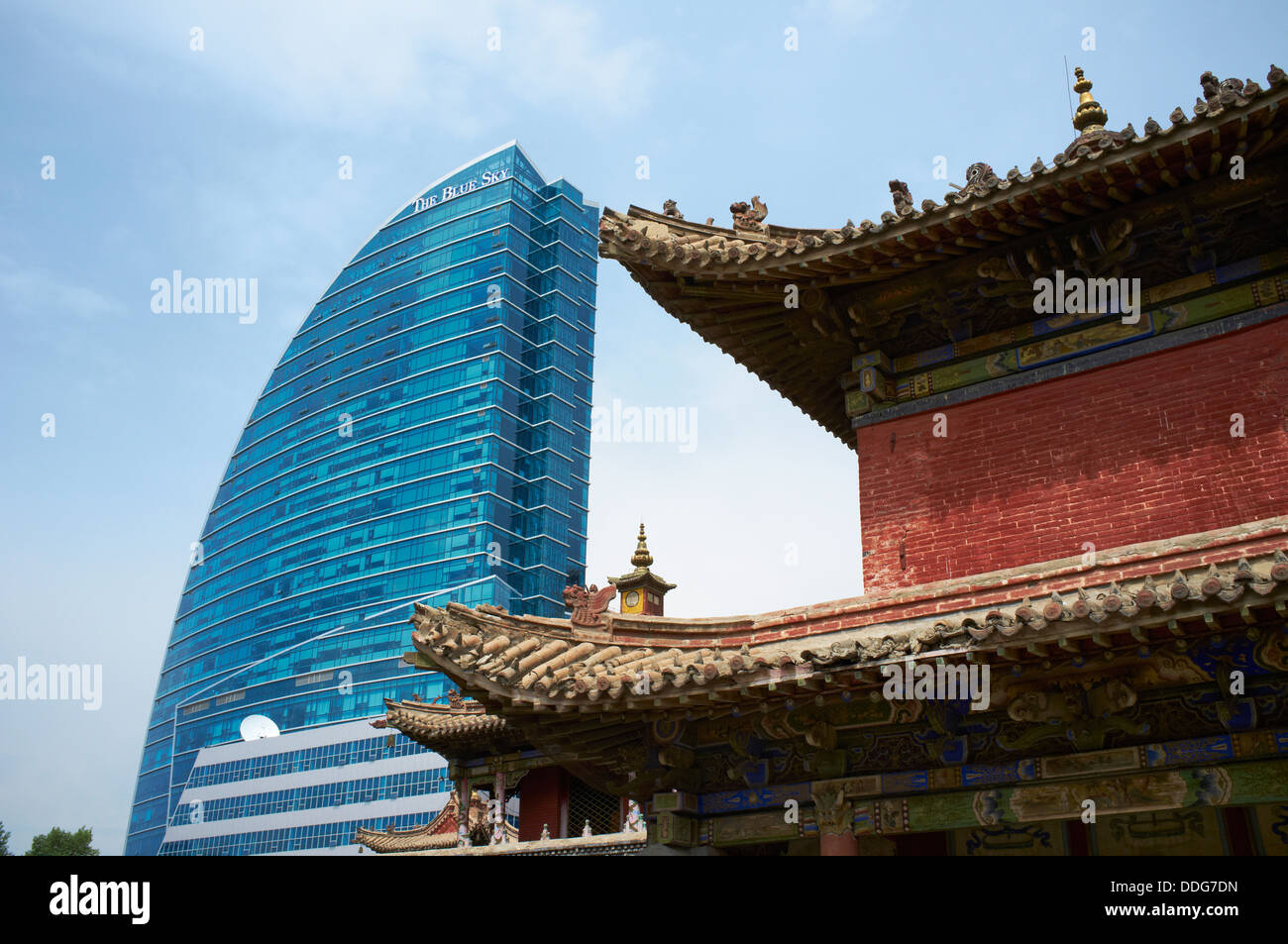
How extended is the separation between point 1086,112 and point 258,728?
84.8m

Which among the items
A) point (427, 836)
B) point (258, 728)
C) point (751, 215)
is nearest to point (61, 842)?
point (258, 728)

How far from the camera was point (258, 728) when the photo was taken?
83.8 m

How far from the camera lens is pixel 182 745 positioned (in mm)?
93562

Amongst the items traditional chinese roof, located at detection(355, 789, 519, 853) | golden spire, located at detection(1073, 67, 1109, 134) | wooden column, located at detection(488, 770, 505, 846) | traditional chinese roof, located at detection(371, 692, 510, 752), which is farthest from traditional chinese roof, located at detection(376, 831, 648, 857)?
golden spire, located at detection(1073, 67, 1109, 134)

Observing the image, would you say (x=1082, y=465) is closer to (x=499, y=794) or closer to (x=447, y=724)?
(x=447, y=724)

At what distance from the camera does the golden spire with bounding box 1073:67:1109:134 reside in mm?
11336

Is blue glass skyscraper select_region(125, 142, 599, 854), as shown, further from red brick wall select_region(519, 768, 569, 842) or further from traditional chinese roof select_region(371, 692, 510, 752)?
red brick wall select_region(519, 768, 569, 842)

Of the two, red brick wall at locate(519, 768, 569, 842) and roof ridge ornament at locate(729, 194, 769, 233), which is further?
red brick wall at locate(519, 768, 569, 842)

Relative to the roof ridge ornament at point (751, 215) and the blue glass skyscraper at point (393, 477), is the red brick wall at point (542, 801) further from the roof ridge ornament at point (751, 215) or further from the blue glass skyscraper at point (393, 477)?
the blue glass skyscraper at point (393, 477)

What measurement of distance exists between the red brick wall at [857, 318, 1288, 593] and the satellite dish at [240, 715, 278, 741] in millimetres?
80857

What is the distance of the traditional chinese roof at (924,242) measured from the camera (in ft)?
27.4

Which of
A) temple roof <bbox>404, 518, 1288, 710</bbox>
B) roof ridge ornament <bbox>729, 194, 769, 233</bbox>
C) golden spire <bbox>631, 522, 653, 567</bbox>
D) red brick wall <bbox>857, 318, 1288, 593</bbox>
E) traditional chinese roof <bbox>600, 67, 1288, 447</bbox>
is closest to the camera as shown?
temple roof <bbox>404, 518, 1288, 710</bbox>

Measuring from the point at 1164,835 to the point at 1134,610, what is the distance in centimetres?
307

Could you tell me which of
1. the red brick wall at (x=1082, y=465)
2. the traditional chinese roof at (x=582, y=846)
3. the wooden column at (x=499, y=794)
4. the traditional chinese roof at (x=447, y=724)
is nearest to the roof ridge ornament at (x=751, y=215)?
the red brick wall at (x=1082, y=465)
